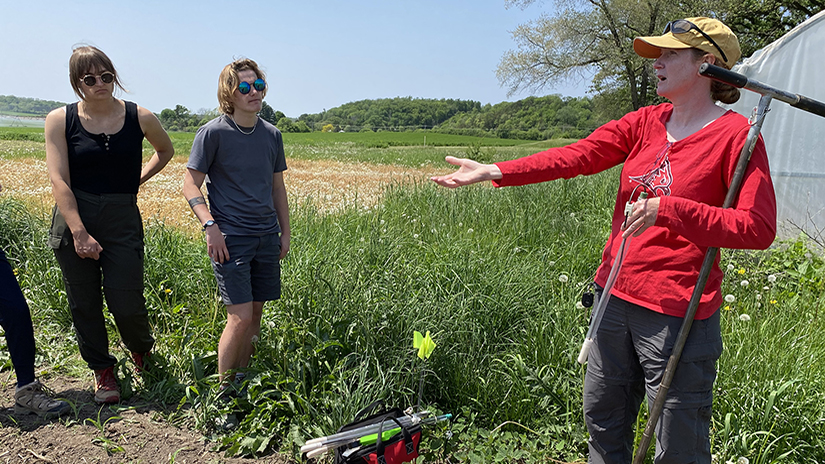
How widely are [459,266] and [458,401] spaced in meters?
1.17

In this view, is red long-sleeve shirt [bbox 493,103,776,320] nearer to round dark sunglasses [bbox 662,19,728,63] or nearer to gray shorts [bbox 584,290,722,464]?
gray shorts [bbox 584,290,722,464]

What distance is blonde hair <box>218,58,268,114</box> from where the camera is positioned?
2.82m

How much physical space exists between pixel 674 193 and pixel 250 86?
6.79 ft

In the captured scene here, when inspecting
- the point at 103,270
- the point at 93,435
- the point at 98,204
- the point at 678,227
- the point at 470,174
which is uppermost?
the point at 470,174

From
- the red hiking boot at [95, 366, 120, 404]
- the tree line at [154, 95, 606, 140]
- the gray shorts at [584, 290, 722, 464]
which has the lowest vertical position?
the red hiking boot at [95, 366, 120, 404]

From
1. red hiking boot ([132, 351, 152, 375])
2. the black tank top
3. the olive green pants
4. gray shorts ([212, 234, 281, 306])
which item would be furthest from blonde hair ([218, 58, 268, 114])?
red hiking boot ([132, 351, 152, 375])

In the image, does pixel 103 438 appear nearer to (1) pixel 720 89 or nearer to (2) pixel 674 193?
(2) pixel 674 193

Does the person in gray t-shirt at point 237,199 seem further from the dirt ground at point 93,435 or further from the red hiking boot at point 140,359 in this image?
the red hiking boot at point 140,359

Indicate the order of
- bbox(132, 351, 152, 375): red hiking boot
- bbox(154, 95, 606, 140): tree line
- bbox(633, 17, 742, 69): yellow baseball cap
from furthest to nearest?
bbox(154, 95, 606, 140): tree line
bbox(132, 351, 152, 375): red hiking boot
bbox(633, 17, 742, 69): yellow baseball cap

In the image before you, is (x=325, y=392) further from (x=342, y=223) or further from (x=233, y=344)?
(x=342, y=223)

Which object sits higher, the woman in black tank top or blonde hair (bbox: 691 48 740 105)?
blonde hair (bbox: 691 48 740 105)

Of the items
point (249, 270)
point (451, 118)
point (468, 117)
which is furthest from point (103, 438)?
point (451, 118)

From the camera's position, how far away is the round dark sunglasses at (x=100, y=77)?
9.43 ft

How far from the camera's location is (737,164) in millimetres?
1722
